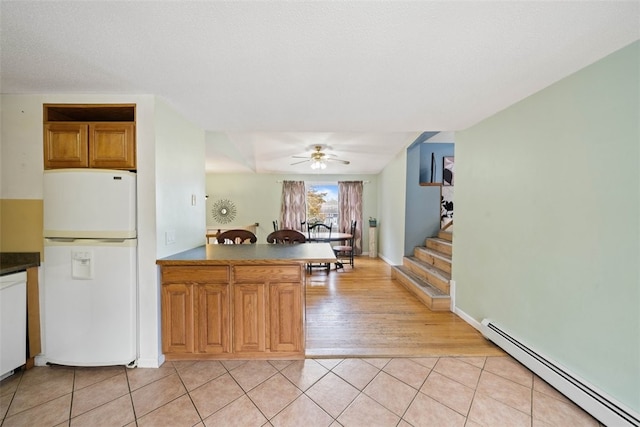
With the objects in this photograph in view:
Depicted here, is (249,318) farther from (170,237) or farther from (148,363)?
(170,237)

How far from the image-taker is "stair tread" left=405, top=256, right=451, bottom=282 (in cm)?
328

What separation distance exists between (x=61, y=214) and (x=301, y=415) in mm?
2274

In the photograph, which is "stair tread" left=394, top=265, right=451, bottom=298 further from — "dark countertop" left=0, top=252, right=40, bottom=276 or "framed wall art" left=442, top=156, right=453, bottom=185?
"dark countertop" left=0, top=252, right=40, bottom=276

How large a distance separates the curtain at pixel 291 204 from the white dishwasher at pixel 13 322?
5031 mm

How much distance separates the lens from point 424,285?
3.40 metres

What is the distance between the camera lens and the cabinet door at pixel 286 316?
201cm

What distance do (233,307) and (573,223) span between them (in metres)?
2.54

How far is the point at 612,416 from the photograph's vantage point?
4.49ft

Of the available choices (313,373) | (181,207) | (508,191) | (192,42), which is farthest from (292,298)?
(508,191)

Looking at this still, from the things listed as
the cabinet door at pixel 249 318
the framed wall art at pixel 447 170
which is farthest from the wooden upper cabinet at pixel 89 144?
the framed wall art at pixel 447 170

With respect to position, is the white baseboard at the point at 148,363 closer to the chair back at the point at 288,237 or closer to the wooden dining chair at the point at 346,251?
the chair back at the point at 288,237

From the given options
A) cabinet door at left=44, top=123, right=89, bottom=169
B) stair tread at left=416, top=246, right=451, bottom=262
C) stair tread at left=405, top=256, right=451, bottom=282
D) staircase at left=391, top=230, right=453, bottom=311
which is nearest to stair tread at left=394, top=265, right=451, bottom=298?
staircase at left=391, top=230, right=453, bottom=311

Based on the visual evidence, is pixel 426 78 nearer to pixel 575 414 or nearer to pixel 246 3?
pixel 246 3

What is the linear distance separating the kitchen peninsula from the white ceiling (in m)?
1.34
